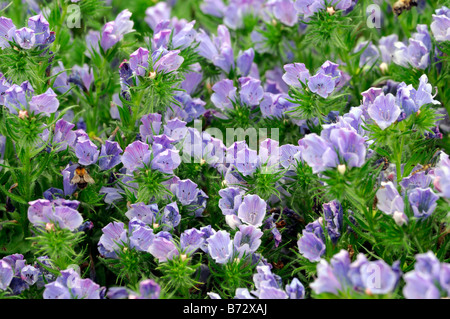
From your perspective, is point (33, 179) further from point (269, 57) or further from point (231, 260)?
point (269, 57)

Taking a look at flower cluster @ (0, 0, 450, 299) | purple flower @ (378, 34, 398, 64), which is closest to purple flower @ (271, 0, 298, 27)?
flower cluster @ (0, 0, 450, 299)

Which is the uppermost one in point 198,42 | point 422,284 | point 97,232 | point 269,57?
point 198,42

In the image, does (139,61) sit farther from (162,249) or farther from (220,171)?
(162,249)

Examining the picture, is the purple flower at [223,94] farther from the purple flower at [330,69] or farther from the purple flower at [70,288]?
the purple flower at [70,288]

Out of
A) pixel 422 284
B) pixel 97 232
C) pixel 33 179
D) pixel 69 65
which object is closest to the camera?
pixel 422 284

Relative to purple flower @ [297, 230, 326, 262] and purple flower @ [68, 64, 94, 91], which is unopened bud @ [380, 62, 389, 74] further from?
purple flower @ [68, 64, 94, 91]
